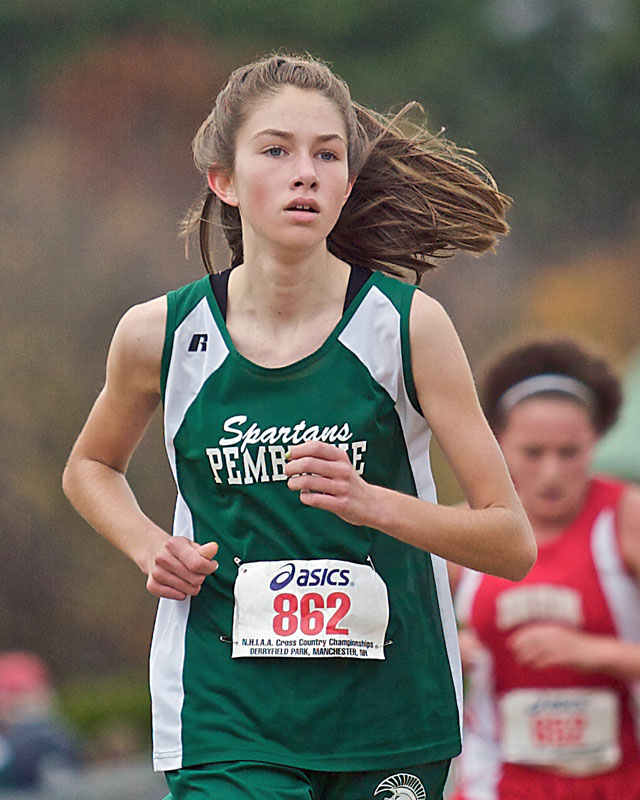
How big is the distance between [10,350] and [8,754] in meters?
4.47

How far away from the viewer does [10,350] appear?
12484 millimetres

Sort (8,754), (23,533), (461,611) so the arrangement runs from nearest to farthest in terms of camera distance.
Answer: (461,611) < (8,754) < (23,533)

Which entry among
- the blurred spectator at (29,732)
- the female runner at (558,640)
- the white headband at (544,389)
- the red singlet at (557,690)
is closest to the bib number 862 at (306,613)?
the female runner at (558,640)

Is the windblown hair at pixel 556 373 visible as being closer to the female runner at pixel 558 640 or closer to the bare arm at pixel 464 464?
the female runner at pixel 558 640

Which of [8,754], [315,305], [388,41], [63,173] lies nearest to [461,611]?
[315,305]

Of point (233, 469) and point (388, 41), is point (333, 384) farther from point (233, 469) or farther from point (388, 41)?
point (388, 41)

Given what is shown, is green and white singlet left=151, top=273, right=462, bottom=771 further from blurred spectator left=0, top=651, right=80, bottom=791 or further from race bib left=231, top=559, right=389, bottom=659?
blurred spectator left=0, top=651, right=80, bottom=791

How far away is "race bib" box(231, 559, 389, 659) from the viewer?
9.46 ft

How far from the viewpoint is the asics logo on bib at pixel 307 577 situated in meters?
2.88

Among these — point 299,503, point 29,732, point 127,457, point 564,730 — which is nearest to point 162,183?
point 29,732

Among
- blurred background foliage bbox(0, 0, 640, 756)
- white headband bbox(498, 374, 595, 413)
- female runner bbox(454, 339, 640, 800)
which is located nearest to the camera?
female runner bbox(454, 339, 640, 800)

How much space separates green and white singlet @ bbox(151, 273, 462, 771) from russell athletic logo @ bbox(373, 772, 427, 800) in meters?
0.03

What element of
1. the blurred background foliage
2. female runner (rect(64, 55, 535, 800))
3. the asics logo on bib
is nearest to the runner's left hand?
female runner (rect(64, 55, 535, 800))

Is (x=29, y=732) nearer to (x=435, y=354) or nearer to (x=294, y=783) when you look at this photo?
(x=294, y=783)
